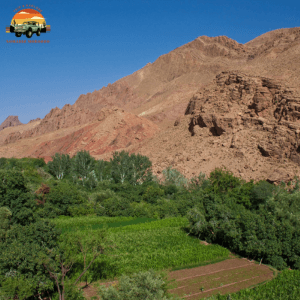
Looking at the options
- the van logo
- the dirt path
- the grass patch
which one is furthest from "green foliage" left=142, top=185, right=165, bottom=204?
the van logo

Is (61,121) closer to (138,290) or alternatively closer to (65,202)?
(65,202)

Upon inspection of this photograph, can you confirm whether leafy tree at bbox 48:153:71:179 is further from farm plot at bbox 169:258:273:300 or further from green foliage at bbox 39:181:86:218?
farm plot at bbox 169:258:273:300

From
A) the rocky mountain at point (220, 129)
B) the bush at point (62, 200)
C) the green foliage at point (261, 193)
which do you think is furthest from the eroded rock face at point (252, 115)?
the bush at point (62, 200)

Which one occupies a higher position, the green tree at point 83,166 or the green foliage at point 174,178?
the green tree at point 83,166

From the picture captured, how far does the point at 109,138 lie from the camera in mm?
69375

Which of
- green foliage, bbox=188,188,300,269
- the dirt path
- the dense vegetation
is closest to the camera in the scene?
the dense vegetation

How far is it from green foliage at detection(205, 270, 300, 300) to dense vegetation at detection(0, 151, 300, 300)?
273 cm

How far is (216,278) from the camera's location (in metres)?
17.1

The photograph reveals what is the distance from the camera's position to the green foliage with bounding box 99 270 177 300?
888cm

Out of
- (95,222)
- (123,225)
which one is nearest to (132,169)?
(95,222)

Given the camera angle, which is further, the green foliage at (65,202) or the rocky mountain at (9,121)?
the rocky mountain at (9,121)

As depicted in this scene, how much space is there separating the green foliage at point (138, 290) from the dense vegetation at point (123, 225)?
10.3 feet

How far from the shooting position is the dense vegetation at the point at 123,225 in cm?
1270

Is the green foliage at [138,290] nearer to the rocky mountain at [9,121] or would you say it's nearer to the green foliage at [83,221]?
the green foliage at [83,221]
